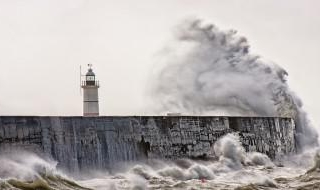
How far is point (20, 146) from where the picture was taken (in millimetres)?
13852

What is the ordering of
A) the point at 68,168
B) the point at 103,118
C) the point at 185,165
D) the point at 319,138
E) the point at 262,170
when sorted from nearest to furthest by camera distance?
the point at 68,168 < the point at 103,118 < the point at 185,165 < the point at 262,170 < the point at 319,138

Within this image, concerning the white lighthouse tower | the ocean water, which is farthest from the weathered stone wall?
the white lighthouse tower

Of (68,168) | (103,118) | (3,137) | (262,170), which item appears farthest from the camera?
(262,170)

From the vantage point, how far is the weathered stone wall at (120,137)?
14098 millimetres

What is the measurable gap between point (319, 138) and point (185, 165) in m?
8.24

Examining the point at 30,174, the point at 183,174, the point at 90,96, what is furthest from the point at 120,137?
the point at 90,96

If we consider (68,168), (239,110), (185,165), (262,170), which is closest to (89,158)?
(68,168)

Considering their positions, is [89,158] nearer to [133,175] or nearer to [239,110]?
[133,175]

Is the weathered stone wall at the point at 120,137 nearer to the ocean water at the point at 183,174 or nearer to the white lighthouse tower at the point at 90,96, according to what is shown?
the ocean water at the point at 183,174

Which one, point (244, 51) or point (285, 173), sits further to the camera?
point (244, 51)

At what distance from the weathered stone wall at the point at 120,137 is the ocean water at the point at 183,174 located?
0.75ft

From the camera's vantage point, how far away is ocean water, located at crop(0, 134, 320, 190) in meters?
13.2

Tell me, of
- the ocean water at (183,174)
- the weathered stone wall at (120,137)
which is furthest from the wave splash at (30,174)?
the weathered stone wall at (120,137)

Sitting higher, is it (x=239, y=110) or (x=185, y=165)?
(x=239, y=110)
